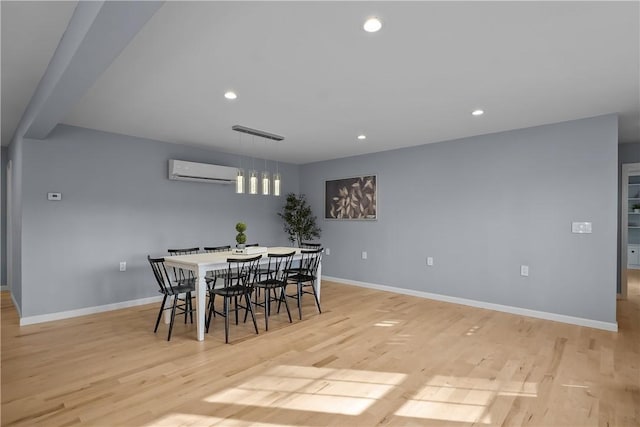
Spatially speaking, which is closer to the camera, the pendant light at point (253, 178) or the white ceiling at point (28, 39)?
the white ceiling at point (28, 39)

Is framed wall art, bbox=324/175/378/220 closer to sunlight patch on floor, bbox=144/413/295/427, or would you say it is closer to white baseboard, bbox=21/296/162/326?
white baseboard, bbox=21/296/162/326

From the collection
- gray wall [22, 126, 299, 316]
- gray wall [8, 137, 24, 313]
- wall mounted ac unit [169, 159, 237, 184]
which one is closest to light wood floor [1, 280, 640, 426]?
gray wall [8, 137, 24, 313]

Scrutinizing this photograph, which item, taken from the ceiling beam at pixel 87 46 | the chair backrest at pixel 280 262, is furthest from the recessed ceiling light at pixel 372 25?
the chair backrest at pixel 280 262

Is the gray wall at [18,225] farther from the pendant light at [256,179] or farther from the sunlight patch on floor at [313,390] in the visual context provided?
the sunlight patch on floor at [313,390]

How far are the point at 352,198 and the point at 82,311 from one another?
14.9 feet

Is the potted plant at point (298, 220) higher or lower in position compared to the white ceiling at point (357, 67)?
lower

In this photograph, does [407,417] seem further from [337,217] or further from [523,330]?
[337,217]

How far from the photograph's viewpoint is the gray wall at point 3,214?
5.59m

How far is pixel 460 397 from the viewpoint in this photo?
2.39 metres

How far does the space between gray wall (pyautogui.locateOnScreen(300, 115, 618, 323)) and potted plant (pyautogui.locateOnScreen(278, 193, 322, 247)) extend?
3.52 feet

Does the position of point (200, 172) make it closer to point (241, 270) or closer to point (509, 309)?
point (241, 270)

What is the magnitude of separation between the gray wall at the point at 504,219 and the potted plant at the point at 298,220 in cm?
107

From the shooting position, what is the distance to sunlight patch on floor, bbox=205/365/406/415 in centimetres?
230

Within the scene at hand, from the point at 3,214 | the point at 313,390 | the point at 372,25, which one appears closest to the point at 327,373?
the point at 313,390
